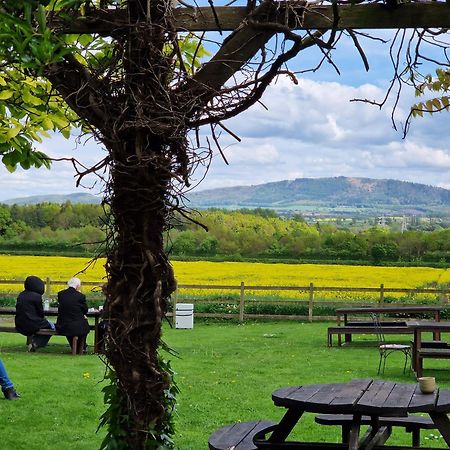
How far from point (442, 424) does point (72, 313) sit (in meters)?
9.42

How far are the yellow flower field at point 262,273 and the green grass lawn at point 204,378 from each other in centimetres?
1202

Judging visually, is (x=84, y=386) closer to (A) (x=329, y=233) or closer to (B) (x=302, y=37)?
(B) (x=302, y=37)

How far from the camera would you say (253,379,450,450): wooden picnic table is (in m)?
5.42

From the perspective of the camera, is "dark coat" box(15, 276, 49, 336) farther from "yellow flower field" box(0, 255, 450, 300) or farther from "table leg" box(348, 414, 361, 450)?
"yellow flower field" box(0, 255, 450, 300)

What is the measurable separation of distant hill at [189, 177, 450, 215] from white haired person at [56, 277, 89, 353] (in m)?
63.3

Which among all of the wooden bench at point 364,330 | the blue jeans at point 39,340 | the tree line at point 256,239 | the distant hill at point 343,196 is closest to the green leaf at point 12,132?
the blue jeans at point 39,340

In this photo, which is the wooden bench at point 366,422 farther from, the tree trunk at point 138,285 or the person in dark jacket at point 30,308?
the person in dark jacket at point 30,308

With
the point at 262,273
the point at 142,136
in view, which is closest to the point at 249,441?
the point at 142,136

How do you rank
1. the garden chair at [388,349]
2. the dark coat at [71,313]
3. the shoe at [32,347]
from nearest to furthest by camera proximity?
1. the garden chair at [388,349]
2. the dark coat at [71,313]
3. the shoe at [32,347]

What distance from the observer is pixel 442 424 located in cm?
576

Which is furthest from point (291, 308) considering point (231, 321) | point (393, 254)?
point (393, 254)

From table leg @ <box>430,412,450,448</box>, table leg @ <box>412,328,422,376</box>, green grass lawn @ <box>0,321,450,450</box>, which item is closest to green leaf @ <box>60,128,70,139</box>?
green grass lawn @ <box>0,321,450,450</box>

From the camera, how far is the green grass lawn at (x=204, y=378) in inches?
320

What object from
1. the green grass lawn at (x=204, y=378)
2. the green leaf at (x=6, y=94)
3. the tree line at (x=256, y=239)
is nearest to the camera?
the green leaf at (x=6, y=94)
